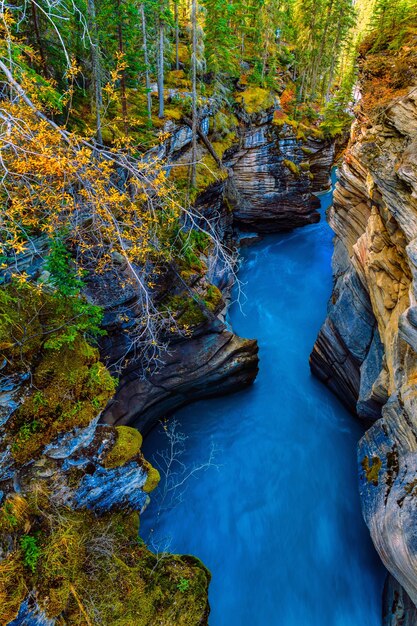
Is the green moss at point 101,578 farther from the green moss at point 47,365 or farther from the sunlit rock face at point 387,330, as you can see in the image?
the sunlit rock face at point 387,330

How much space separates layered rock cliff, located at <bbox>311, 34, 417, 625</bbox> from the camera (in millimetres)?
6629

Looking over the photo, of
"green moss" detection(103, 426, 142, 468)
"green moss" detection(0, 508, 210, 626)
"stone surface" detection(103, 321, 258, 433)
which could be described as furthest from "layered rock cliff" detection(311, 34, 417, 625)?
"green moss" detection(103, 426, 142, 468)

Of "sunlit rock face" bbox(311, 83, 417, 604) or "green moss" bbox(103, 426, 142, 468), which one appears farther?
"green moss" bbox(103, 426, 142, 468)

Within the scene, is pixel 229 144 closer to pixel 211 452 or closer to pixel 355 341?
pixel 355 341

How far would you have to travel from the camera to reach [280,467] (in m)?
11.7

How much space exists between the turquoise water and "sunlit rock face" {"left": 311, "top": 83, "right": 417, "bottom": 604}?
58.2 inches

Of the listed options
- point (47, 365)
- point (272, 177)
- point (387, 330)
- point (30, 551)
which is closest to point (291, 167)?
point (272, 177)

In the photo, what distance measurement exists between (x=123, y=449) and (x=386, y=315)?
7.04 metres

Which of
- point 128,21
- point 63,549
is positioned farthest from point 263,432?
point 128,21

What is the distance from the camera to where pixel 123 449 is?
7.31 meters

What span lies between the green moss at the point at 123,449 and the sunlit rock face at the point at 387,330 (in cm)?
537

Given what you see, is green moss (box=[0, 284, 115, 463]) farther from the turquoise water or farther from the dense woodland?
the turquoise water

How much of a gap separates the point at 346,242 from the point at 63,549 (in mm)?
12600

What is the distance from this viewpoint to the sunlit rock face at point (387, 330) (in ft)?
21.4
